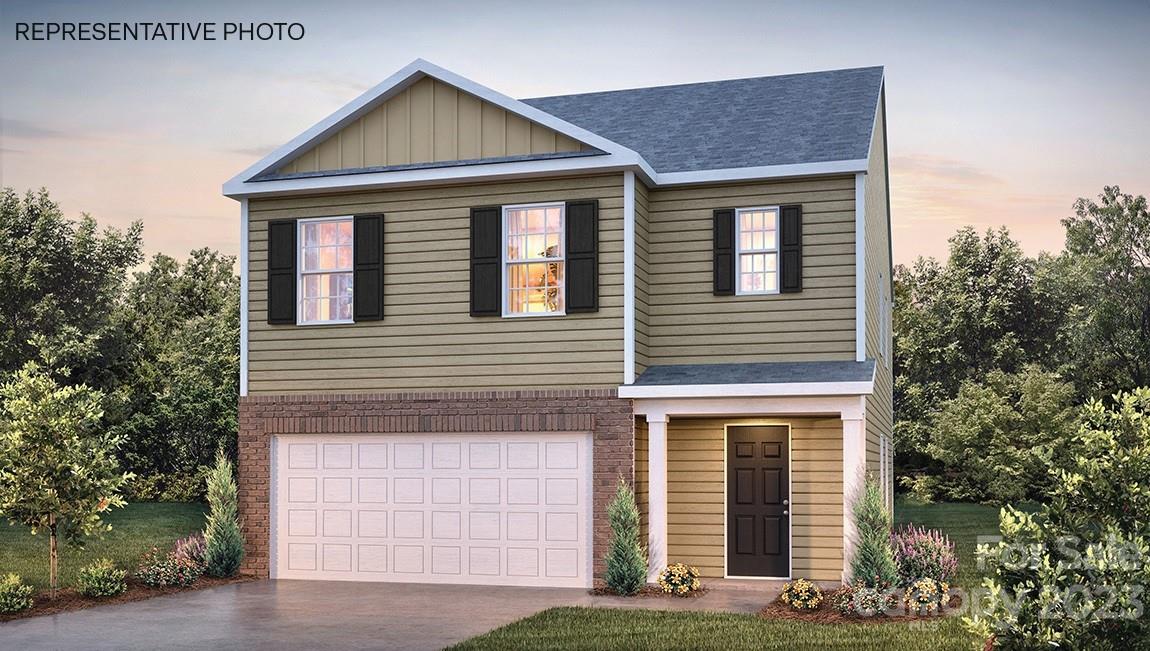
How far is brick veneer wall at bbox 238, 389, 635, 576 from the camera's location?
53.9 feet

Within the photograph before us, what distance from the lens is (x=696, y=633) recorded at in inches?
492

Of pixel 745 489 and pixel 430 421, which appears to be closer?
pixel 430 421

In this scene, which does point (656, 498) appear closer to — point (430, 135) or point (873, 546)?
point (873, 546)

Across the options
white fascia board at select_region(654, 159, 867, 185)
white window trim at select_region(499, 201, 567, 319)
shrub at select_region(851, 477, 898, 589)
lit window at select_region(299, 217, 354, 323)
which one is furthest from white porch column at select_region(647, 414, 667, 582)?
lit window at select_region(299, 217, 354, 323)

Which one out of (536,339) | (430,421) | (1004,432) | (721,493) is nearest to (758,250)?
(536,339)

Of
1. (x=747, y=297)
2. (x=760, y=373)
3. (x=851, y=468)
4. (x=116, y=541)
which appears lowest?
(x=116, y=541)

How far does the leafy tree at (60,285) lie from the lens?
31812 millimetres

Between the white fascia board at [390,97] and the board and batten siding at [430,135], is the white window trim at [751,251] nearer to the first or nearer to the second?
the white fascia board at [390,97]

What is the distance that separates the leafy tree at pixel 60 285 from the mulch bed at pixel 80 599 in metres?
15.7

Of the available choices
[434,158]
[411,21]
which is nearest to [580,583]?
[434,158]

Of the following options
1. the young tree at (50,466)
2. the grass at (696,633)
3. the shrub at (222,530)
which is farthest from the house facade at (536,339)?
the grass at (696,633)

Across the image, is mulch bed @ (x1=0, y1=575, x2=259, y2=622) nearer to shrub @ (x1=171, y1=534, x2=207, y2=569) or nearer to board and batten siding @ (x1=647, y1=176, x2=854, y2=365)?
shrub @ (x1=171, y1=534, x2=207, y2=569)

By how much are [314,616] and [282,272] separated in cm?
566

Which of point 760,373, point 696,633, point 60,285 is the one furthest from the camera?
point 60,285
